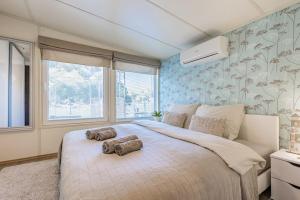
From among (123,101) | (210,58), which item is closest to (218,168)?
(210,58)

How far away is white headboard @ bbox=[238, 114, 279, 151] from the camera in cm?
189

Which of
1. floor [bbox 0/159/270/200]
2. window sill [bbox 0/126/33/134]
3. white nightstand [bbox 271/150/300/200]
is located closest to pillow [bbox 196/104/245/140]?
white nightstand [bbox 271/150/300/200]

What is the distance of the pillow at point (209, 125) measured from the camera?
6.45 feet

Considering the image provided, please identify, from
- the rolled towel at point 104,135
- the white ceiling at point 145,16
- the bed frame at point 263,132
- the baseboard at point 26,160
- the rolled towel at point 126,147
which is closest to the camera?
the rolled towel at point 126,147

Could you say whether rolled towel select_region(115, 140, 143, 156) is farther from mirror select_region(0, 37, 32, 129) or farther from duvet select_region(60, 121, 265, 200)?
mirror select_region(0, 37, 32, 129)

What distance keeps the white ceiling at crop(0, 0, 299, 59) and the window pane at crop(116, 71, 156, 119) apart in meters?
0.98

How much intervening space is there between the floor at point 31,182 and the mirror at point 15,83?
772 millimetres

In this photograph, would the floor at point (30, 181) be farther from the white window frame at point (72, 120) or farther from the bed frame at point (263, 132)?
the bed frame at point (263, 132)

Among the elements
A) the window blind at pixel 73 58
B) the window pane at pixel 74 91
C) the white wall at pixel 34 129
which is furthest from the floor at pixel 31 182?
the window blind at pixel 73 58

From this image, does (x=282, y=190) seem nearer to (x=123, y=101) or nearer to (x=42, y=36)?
(x=123, y=101)

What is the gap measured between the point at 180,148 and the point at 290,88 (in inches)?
58.5

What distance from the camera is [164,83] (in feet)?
13.3

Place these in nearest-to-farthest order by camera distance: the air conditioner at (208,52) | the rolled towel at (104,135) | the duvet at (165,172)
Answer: the duvet at (165,172) → the rolled towel at (104,135) → the air conditioner at (208,52)

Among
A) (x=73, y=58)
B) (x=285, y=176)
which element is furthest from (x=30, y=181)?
(x=285, y=176)
